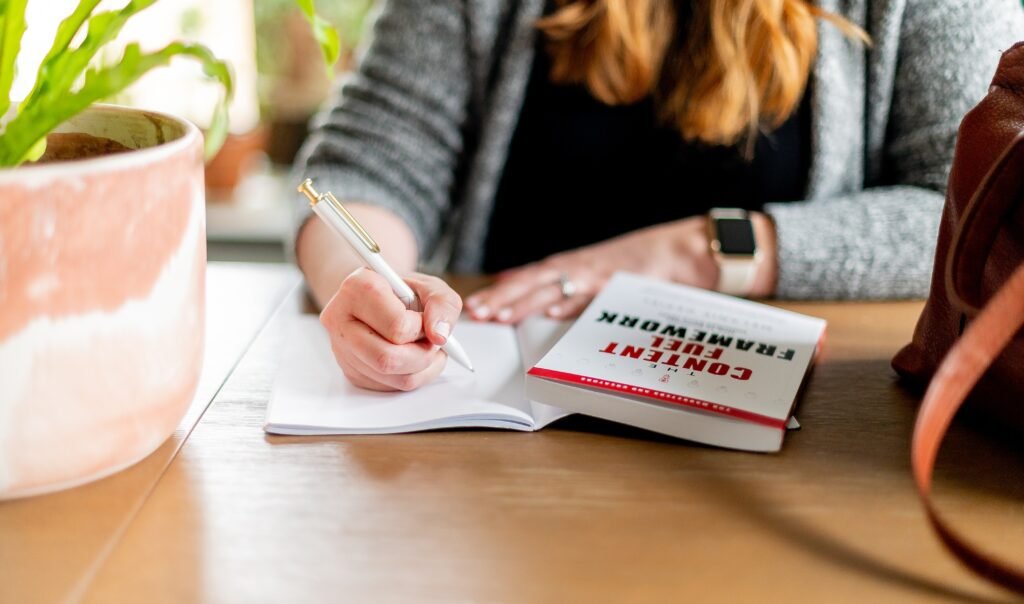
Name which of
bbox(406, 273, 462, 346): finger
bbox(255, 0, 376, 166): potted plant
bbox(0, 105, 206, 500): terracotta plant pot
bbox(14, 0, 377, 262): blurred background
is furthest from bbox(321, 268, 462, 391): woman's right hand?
bbox(255, 0, 376, 166): potted plant

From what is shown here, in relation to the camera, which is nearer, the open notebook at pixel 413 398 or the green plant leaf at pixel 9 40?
the green plant leaf at pixel 9 40

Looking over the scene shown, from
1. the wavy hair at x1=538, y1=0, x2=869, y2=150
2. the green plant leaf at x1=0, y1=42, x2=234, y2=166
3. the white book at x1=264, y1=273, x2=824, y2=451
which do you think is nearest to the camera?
the green plant leaf at x1=0, y1=42, x2=234, y2=166

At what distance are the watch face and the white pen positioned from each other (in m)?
0.31

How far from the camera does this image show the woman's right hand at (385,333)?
53cm

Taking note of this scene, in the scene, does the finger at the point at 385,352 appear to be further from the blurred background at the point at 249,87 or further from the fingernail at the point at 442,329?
the blurred background at the point at 249,87

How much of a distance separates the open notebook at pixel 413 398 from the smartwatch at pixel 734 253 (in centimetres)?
20

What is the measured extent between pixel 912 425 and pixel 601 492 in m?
0.21

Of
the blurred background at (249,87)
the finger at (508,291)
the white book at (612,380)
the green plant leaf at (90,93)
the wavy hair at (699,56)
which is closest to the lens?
the green plant leaf at (90,93)

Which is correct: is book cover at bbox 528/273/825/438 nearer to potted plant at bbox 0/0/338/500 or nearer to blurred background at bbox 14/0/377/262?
potted plant at bbox 0/0/338/500

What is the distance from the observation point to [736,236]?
0.77m

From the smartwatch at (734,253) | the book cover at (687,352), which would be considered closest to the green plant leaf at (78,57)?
the book cover at (687,352)

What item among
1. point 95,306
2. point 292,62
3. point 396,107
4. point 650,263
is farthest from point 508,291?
point 292,62

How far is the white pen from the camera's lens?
54 centimetres

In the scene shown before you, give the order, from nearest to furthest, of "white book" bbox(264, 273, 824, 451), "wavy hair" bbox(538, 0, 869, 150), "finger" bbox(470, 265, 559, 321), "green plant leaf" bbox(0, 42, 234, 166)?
1. "green plant leaf" bbox(0, 42, 234, 166)
2. "white book" bbox(264, 273, 824, 451)
3. "finger" bbox(470, 265, 559, 321)
4. "wavy hair" bbox(538, 0, 869, 150)
